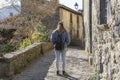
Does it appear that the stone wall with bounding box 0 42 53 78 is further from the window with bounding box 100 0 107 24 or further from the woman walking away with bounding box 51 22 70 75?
the window with bounding box 100 0 107 24

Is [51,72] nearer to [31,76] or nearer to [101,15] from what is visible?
[31,76]

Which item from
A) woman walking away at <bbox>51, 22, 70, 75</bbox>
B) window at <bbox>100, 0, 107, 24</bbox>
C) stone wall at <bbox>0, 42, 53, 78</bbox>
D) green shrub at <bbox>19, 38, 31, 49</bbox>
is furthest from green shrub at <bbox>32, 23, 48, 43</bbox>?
window at <bbox>100, 0, 107, 24</bbox>

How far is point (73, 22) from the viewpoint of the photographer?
29.1 m

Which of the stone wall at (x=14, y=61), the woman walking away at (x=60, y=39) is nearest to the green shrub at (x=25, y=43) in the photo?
the stone wall at (x=14, y=61)

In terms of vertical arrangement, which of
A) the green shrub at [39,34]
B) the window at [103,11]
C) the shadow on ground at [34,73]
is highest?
the window at [103,11]

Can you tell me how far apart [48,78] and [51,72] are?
1145mm

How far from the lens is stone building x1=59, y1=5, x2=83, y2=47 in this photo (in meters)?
28.3

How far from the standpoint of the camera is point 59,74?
36.8 feet

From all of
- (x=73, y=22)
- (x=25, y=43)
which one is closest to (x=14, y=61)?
(x=25, y=43)

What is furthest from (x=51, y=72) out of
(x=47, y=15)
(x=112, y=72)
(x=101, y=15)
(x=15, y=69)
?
(x=47, y=15)

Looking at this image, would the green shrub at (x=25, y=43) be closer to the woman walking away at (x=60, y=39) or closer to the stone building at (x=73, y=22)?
the stone building at (x=73, y=22)

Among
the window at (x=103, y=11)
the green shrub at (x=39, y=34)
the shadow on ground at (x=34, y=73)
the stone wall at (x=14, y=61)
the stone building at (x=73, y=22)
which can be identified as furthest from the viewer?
the stone building at (x=73, y=22)

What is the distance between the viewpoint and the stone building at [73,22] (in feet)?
93.0

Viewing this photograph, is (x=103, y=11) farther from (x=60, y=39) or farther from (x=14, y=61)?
(x=14, y=61)
